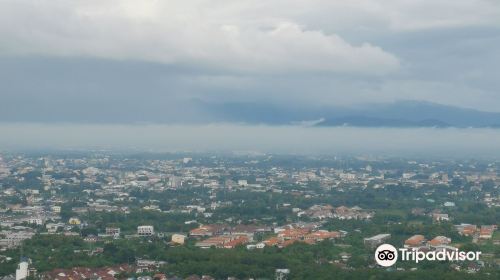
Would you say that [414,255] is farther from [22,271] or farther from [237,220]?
[237,220]

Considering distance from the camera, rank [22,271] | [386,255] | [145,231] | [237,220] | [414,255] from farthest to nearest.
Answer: [237,220]
[145,231]
[22,271]
[414,255]
[386,255]

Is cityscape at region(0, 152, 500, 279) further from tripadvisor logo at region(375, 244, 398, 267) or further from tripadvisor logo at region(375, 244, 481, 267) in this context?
tripadvisor logo at region(375, 244, 398, 267)

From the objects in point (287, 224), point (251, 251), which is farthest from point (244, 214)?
point (251, 251)

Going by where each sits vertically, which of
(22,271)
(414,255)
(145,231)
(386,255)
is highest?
(386,255)

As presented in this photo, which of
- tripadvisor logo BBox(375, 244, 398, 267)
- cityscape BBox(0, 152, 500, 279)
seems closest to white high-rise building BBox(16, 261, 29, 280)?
cityscape BBox(0, 152, 500, 279)

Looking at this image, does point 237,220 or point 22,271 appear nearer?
point 22,271

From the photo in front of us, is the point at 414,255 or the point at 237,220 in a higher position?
the point at 414,255

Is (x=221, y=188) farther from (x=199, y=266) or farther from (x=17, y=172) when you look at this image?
(x=199, y=266)

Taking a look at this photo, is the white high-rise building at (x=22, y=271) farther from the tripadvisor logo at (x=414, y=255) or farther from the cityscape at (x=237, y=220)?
the tripadvisor logo at (x=414, y=255)

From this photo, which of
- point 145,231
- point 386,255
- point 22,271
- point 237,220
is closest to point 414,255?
point 386,255

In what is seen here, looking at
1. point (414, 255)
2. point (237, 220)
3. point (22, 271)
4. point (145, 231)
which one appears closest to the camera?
point (414, 255)
